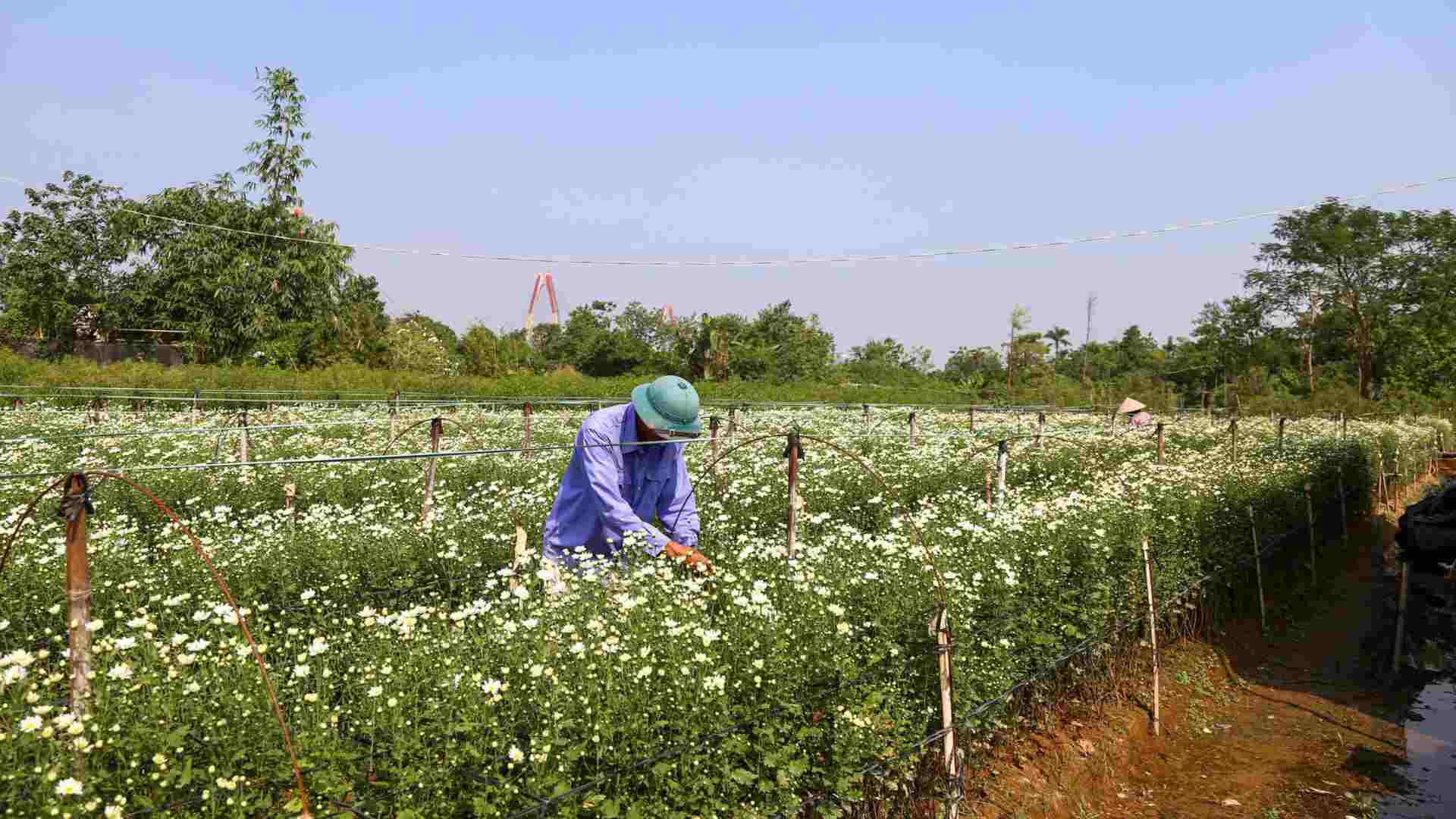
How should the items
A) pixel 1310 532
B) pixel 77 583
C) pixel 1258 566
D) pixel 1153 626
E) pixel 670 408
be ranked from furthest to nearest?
pixel 1310 532 → pixel 1258 566 → pixel 1153 626 → pixel 670 408 → pixel 77 583

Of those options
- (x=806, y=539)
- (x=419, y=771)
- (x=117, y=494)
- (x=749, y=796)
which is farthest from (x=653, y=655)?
(x=117, y=494)

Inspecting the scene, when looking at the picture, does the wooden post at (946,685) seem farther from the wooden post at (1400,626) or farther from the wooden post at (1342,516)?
the wooden post at (1342,516)

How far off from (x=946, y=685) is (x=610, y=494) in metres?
1.87

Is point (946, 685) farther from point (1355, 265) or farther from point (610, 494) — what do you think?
point (1355, 265)

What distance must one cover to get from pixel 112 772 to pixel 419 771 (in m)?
0.80

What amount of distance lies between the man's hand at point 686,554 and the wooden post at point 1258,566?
20.3 feet

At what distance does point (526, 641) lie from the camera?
3.56m

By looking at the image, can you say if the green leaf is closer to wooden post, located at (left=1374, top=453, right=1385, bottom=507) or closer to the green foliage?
wooden post, located at (left=1374, top=453, right=1385, bottom=507)

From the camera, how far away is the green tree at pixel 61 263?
117 feet

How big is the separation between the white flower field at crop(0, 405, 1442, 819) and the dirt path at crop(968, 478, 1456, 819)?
571 mm

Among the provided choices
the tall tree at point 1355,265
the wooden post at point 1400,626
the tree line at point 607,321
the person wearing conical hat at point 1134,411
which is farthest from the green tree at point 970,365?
the wooden post at point 1400,626

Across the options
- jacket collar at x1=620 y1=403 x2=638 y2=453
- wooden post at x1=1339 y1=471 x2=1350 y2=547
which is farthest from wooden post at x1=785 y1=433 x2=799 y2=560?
wooden post at x1=1339 y1=471 x2=1350 y2=547

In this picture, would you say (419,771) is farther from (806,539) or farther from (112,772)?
(806,539)

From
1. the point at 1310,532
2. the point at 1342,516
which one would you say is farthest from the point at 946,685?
the point at 1342,516
